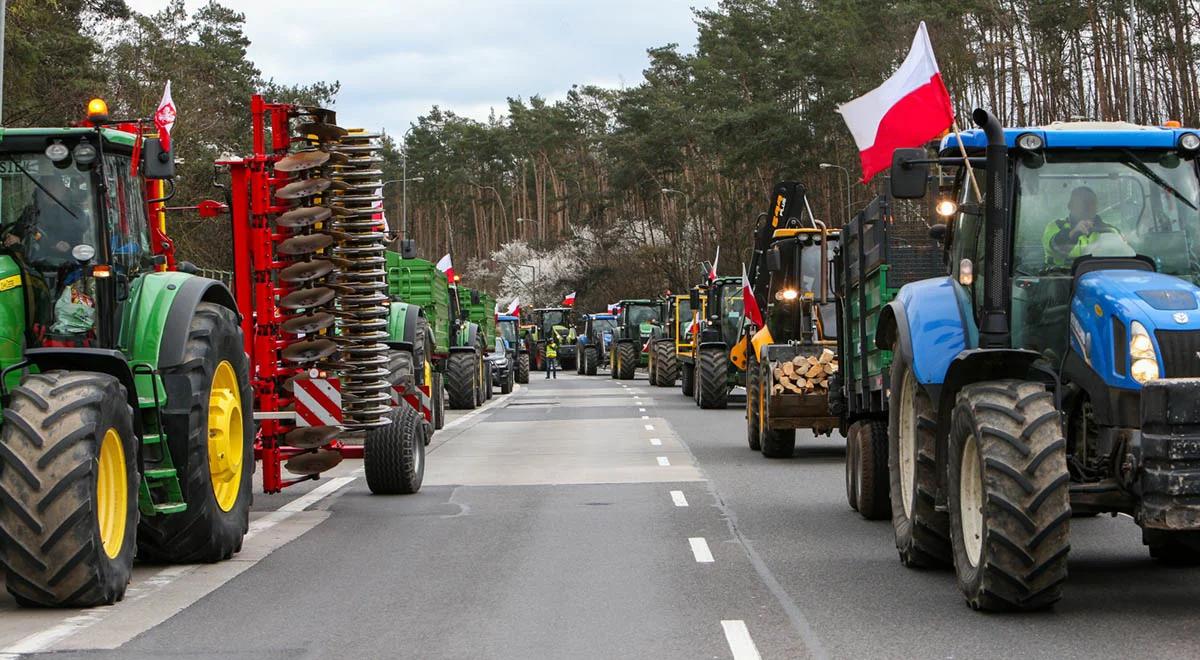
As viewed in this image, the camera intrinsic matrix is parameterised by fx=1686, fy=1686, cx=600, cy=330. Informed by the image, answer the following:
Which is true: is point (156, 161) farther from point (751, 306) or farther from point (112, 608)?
point (751, 306)

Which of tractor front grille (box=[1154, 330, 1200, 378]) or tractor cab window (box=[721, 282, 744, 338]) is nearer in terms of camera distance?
tractor front grille (box=[1154, 330, 1200, 378])

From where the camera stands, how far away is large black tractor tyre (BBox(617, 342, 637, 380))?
193ft

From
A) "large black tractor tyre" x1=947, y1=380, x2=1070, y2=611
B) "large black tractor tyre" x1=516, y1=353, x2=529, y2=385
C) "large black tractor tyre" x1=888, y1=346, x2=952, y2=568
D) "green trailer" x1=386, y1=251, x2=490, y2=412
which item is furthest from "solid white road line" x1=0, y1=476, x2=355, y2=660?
"large black tractor tyre" x1=516, y1=353, x2=529, y2=385

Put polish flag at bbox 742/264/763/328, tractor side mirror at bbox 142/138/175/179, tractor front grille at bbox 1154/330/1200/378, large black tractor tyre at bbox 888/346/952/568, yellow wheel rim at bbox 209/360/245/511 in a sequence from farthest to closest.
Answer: polish flag at bbox 742/264/763/328 → yellow wheel rim at bbox 209/360/245/511 → tractor side mirror at bbox 142/138/175/179 → large black tractor tyre at bbox 888/346/952/568 → tractor front grille at bbox 1154/330/1200/378

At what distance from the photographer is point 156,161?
Result: 33.9ft

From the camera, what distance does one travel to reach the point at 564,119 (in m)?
104

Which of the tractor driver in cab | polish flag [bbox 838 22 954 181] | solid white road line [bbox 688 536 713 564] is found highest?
polish flag [bbox 838 22 954 181]

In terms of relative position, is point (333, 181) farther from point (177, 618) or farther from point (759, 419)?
point (759, 419)

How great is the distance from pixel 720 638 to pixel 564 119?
96637 mm

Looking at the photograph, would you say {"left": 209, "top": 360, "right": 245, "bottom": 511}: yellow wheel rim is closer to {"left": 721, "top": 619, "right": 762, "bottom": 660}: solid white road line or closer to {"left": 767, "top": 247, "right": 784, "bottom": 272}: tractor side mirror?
{"left": 721, "top": 619, "right": 762, "bottom": 660}: solid white road line

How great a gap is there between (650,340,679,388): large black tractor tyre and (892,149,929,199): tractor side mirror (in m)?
38.2

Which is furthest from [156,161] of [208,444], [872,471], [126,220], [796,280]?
[796,280]

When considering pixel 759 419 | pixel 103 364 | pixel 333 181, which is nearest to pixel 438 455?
pixel 759 419

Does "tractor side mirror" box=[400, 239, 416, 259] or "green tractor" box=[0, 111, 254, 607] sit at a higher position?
"tractor side mirror" box=[400, 239, 416, 259]
